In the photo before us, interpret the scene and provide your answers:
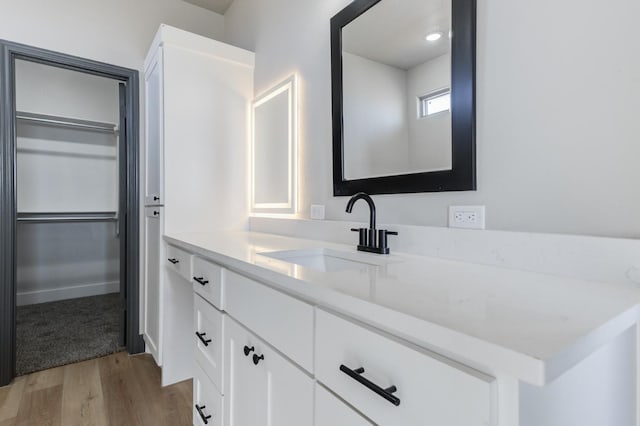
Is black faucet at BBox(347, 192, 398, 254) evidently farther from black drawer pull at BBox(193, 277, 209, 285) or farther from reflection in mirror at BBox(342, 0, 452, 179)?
black drawer pull at BBox(193, 277, 209, 285)

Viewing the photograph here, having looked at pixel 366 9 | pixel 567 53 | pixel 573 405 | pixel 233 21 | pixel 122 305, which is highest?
pixel 233 21

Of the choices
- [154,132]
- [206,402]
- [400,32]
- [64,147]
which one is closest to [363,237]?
[400,32]

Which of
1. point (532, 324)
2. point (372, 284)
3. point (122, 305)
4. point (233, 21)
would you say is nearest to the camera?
point (532, 324)

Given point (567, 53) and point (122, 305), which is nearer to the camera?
point (567, 53)

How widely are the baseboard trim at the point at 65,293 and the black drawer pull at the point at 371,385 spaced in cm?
414

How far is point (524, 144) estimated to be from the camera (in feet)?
3.16

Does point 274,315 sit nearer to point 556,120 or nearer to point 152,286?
point 556,120

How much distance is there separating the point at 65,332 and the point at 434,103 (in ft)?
10.7

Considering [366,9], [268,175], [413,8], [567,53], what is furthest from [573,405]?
[268,175]

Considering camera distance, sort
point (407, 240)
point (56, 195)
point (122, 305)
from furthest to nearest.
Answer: point (56, 195)
point (122, 305)
point (407, 240)

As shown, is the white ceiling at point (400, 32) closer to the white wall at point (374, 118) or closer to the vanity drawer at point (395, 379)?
the white wall at point (374, 118)

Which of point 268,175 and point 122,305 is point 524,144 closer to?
point 268,175

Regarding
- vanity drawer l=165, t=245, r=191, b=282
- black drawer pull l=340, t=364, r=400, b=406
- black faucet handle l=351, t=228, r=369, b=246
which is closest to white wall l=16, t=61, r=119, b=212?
vanity drawer l=165, t=245, r=191, b=282

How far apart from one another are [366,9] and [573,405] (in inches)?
60.2
